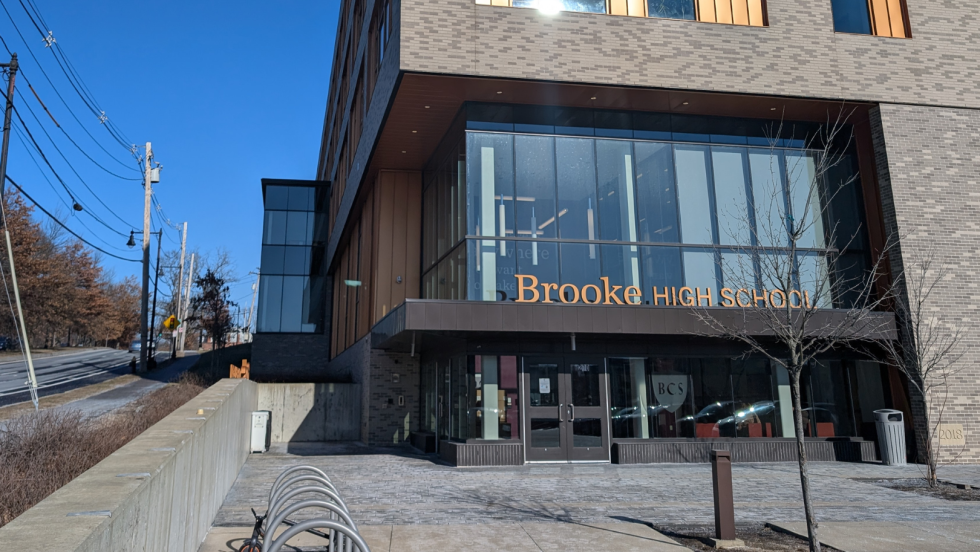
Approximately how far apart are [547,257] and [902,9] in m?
11.8

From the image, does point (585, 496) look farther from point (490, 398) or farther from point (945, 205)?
point (945, 205)

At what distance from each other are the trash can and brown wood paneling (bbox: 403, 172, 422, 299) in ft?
41.4

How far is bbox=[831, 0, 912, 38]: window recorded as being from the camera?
56.6 ft

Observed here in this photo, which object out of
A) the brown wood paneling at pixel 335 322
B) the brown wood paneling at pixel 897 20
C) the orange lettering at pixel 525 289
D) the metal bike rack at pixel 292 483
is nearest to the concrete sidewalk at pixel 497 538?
the metal bike rack at pixel 292 483

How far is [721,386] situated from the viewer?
16141mm

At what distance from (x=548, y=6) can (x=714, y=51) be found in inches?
163

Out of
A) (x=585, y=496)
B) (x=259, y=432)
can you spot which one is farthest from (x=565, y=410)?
(x=259, y=432)

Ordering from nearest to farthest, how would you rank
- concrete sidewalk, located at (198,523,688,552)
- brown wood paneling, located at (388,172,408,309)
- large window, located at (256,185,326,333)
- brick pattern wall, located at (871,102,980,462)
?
1. concrete sidewalk, located at (198,523,688,552)
2. brick pattern wall, located at (871,102,980,462)
3. brown wood paneling, located at (388,172,408,309)
4. large window, located at (256,185,326,333)

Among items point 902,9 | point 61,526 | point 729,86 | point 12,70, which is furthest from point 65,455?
point 902,9

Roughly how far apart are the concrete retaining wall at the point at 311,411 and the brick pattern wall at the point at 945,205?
1602 centimetres

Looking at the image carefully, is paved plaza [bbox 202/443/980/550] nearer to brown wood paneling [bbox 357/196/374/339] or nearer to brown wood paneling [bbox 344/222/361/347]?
brown wood paneling [bbox 357/196/374/339]

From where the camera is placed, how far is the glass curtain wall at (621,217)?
50.8 ft

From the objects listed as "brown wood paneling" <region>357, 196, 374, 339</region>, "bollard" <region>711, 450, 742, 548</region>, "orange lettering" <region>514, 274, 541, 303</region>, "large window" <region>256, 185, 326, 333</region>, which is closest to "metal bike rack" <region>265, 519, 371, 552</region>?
"bollard" <region>711, 450, 742, 548</region>

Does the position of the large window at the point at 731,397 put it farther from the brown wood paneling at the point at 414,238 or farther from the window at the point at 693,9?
the window at the point at 693,9
